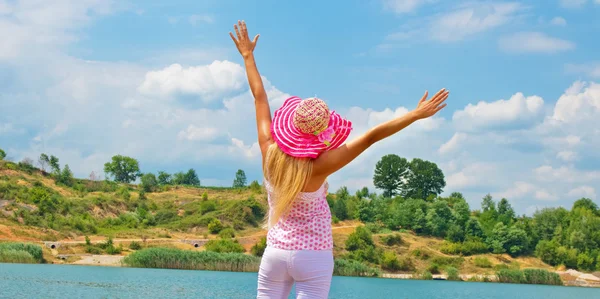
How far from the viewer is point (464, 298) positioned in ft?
128

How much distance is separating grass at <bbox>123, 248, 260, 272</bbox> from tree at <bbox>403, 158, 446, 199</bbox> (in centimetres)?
5662

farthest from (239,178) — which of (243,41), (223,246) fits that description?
(243,41)

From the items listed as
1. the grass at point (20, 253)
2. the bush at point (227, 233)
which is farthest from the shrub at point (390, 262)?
the grass at point (20, 253)

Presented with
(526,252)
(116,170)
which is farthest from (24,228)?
(116,170)

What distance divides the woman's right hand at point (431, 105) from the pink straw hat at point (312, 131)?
39 centimetres

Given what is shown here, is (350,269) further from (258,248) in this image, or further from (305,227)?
(305,227)

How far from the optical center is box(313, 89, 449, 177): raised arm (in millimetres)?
3453

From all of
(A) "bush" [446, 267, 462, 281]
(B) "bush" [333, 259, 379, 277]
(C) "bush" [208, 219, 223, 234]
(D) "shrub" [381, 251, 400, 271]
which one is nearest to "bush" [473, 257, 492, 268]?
(A) "bush" [446, 267, 462, 281]

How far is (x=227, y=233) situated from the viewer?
6456cm

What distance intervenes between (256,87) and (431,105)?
1.17 m

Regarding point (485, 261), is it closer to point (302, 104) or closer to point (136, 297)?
point (136, 297)

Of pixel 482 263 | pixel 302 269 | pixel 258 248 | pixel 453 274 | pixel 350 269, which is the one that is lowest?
pixel 453 274

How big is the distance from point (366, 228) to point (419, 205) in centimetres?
1377

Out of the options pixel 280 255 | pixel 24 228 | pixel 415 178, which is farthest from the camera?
pixel 415 178
